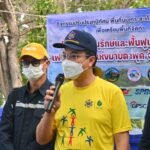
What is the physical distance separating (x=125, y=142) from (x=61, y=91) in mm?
566

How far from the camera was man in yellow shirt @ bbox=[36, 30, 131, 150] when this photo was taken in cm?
303

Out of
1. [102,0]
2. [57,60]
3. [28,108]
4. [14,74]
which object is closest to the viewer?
[28,108]

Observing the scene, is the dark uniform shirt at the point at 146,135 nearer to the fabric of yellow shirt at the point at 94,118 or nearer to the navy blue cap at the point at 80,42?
the fabric of yellow shirt at the point at 94,118

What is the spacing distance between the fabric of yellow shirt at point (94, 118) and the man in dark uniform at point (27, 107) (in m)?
0.42

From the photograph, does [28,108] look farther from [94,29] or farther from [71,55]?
[94,29]

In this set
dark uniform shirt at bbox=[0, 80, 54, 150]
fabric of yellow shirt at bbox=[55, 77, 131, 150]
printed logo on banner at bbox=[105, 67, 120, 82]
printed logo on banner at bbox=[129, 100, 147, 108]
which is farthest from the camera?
printed logo on banner at bbox=[105, 67, 120, 82]

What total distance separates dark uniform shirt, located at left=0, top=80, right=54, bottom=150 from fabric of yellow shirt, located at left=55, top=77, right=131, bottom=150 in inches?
15.9

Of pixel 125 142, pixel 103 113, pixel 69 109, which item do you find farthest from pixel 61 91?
pixel 125 142

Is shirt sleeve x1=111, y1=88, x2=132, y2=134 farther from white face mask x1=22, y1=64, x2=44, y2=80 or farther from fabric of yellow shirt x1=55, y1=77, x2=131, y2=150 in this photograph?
white face mask x1=22, y1=64, x2=44, y2=80

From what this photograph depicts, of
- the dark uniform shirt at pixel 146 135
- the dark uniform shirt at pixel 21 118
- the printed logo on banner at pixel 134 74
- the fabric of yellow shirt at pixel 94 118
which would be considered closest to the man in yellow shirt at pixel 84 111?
the fabric of yellow shirt at pixel 94 118

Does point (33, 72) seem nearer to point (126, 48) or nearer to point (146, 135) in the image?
point (126, 48)

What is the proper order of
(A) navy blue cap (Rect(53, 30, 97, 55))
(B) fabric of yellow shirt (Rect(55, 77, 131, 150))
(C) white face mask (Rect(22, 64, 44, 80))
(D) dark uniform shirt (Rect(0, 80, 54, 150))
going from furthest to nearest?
(C) white face mask (Rect(22, 64, 44, 80)) → (D) dark uniform shirt (Rect(0, 80, 54, 150)) → (A) navy blue cap (Rect(53, 30, 97, 55)) → (B) fabric of yellow shirt (Rect(55, 77, 131, 150))

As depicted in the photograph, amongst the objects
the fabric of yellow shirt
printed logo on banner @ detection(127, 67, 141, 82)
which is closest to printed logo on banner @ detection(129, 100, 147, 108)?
printed logo on banner @ detection(127, 67, 141, 82)

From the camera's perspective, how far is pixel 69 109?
10.3 ft
